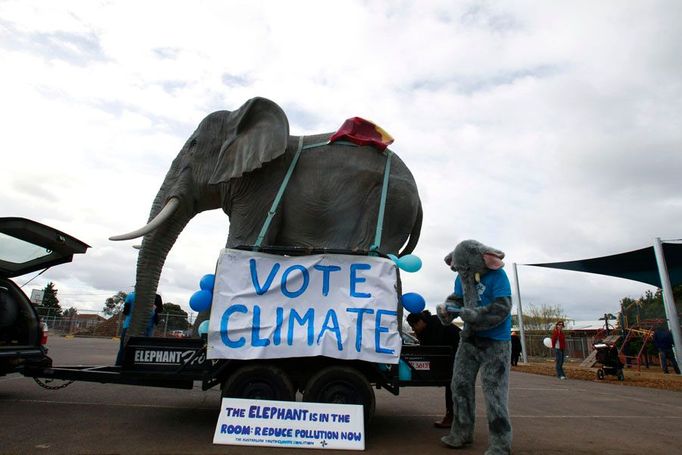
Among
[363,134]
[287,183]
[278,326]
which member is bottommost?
[278,326]

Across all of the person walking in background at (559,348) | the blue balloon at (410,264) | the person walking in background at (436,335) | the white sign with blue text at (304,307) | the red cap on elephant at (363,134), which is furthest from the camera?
the person walking in background at (559,348)

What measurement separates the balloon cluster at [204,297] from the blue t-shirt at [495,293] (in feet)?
8.09

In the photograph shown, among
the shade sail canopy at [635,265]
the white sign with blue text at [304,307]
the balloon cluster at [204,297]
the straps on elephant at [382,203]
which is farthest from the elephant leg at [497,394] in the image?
the shade sail canopy at [635,265]

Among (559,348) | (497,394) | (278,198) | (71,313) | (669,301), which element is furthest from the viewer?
(71,313)

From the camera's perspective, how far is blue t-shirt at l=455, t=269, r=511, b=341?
12.8ft

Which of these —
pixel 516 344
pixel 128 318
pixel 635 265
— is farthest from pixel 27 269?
pixel 516 344

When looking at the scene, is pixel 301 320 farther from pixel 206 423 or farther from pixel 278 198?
pixel 278 198

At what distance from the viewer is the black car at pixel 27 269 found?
542 centimetres

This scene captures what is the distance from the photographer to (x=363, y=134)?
596cm

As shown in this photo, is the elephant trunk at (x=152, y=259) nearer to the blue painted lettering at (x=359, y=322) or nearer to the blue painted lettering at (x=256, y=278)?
the blue painted lettering at (x=256, y=278)

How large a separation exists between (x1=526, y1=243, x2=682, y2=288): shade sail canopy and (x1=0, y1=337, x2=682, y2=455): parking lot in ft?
26.2

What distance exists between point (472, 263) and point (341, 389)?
5.14 ft

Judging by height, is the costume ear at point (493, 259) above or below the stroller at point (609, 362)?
above

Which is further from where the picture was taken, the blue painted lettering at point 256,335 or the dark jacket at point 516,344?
the dark jacket at point 516,344
